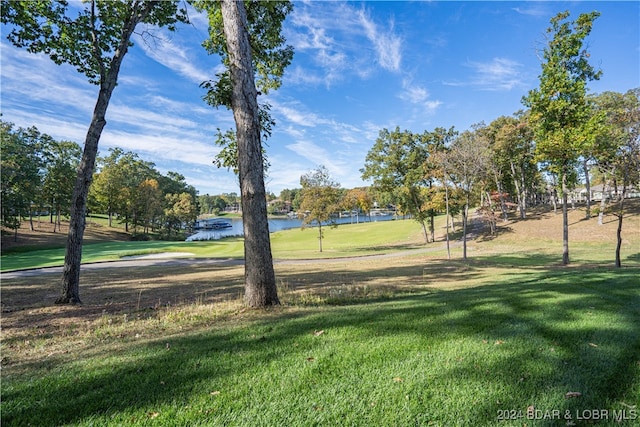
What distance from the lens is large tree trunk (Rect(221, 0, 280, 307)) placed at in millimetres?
5711

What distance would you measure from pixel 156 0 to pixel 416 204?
2806 cm

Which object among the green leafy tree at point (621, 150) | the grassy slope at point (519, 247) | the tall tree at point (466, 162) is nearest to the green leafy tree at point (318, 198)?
the grassy slope at point (519, 247)

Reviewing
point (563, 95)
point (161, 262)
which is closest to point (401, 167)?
point (563, 95)

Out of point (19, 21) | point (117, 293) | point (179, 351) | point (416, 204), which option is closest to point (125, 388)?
point (179, 351)

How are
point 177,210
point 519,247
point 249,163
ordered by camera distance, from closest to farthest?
point 249,163
point 519,247
point 177,210

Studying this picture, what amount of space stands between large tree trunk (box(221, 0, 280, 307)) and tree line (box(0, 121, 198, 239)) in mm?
40806

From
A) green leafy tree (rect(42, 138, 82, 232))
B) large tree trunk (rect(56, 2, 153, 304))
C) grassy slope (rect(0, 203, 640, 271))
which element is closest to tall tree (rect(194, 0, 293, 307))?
large tree trunk (rect(56, 2, 153, 304))

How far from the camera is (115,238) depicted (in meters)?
45.1

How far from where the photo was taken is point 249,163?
5.70 meters

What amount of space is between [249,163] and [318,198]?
24.0m

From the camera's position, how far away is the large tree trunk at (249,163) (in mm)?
5711

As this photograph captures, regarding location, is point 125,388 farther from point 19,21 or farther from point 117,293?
point 19,21

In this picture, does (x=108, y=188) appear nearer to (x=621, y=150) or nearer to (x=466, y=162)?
(x=466, y=162)

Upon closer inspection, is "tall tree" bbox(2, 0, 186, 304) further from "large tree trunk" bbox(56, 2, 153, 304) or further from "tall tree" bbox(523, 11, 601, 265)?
→ "tall tree" bbox(523, 11, 601, 265)
